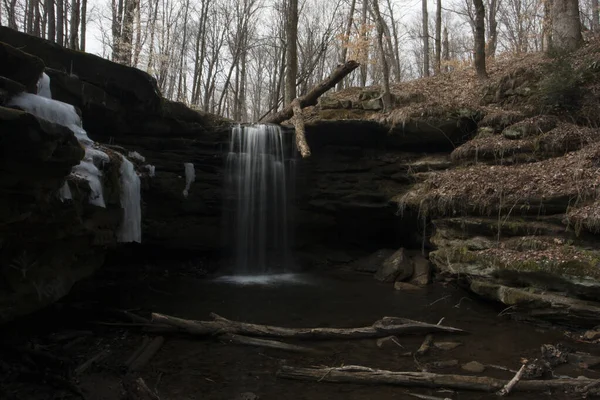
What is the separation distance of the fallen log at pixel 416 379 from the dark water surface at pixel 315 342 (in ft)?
0.34

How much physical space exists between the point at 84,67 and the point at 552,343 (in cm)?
1060

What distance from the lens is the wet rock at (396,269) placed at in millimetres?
10984

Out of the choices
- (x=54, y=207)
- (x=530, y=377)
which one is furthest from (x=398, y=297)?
(x=54, y=207)

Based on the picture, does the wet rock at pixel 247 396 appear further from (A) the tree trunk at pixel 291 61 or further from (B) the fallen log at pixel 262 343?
(A) the tree trunk at pixel 291 61

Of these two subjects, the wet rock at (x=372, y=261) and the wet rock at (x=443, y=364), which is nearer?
the wet rock at (x=443, y=364)

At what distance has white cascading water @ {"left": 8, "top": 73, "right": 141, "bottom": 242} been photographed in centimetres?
639

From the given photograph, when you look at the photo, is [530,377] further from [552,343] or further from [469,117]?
[469,117]

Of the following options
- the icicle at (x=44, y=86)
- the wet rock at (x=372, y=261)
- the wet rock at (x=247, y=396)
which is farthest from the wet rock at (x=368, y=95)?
the wet rock at (x=247, y=396)

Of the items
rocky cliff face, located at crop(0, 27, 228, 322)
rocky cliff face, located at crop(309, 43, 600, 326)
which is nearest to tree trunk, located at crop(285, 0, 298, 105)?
rocky cliff face, located at crop(309, 43, 600, 326)

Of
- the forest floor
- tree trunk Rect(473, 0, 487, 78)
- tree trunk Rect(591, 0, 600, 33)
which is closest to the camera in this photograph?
the forest floor

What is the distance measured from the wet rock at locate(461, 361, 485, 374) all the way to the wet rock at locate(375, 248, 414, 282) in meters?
5.49

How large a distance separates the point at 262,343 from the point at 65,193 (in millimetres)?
3598

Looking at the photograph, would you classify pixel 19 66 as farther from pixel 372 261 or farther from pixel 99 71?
pixel 372 261

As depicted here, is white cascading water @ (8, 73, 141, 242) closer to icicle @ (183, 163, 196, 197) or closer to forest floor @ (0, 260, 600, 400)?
forest floor @ (0, 260, 600, 400)
